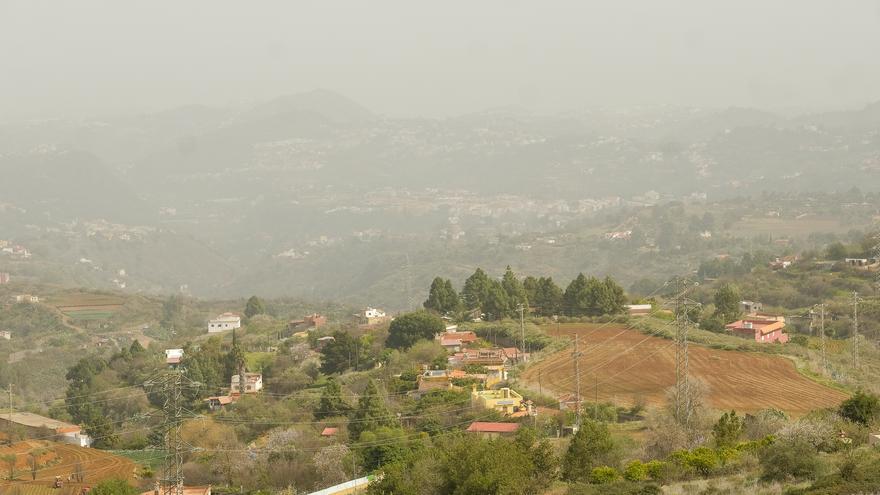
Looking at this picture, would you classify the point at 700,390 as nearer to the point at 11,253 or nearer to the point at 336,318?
the point at 336,318

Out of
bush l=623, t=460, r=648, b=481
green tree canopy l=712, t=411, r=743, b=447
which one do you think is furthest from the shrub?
green tree canopy l=712, t=411, r=743, b=447

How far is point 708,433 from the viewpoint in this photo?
30938 millimetres

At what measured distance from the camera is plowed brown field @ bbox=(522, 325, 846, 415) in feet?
125

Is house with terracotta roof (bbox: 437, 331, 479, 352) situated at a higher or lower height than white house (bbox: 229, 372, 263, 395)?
higher

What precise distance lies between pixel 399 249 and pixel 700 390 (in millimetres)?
161842

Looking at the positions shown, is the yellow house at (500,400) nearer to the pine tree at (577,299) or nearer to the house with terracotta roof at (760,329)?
the house with terracotta roof at (760,329)

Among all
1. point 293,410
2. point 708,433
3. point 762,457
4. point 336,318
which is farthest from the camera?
point 336,318

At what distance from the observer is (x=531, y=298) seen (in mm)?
61062

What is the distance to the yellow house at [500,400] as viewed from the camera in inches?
1538

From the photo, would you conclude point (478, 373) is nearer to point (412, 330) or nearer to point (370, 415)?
point (370, 415)

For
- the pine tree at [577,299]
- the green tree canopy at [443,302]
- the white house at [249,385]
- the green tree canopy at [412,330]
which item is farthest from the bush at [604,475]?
the green tree canopy at [443,302]

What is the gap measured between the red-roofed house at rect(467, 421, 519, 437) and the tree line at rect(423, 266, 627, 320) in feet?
75.9

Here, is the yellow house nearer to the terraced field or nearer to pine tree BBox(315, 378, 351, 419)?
pine tree BBox(315, 378, 351, 419)

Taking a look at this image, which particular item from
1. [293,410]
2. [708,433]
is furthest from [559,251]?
[708,433]
